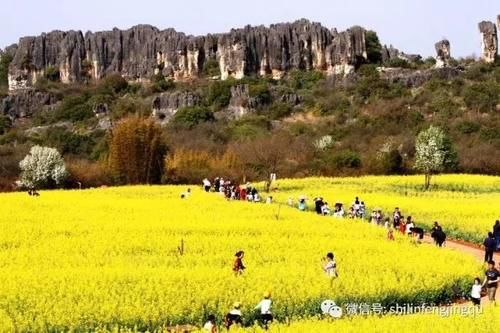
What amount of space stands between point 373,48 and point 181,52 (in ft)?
83.8

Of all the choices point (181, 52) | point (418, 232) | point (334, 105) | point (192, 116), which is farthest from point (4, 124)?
point (418, 232)

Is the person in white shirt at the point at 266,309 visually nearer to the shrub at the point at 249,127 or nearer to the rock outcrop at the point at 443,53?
the shrub at the point at 249,127

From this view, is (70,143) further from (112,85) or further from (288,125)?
(112,85)

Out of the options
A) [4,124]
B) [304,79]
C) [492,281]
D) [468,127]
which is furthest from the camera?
Answer: [304,79]

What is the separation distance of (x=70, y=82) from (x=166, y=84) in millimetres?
17843

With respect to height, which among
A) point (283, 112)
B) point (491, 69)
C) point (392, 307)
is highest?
point (491, 69)

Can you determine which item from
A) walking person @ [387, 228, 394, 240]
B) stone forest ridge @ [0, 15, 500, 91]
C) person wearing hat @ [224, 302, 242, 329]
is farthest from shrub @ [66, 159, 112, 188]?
stone forest ridge @ [0, 15, 500, 91]

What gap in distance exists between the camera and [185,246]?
1028 inches

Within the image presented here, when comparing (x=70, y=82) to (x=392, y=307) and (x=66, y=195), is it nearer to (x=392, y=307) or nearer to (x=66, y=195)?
(x=66, y=195)

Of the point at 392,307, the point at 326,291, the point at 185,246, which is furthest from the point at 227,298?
the point at 185,246

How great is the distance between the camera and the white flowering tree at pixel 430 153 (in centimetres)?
5353

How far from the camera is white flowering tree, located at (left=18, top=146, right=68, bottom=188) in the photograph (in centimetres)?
5819

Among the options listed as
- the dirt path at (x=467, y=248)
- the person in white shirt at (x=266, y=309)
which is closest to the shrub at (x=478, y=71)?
the dirt path at (x=467, y=248)

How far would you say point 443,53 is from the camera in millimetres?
102438
